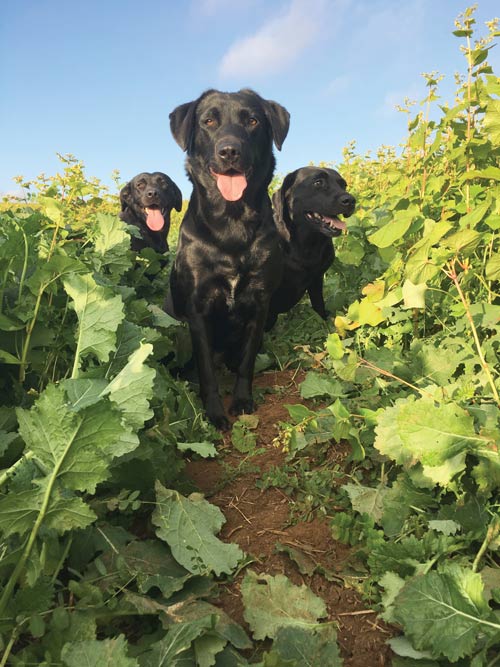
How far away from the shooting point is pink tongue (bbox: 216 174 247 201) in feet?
9.84

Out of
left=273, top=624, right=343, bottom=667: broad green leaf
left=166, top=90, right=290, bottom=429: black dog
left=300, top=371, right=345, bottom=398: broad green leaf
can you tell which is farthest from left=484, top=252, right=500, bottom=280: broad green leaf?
left=273, top=624, right=343, bottom=667: broad green leaf

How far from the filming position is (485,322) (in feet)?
7.16

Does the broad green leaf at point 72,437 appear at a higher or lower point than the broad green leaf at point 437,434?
higher

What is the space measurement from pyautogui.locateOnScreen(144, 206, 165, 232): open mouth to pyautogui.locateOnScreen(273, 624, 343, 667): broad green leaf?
5514mm

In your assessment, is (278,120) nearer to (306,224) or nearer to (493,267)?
(306,224)

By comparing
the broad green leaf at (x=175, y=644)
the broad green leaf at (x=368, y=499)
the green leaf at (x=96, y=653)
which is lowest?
the broad green leaf at (x=368, y=499)

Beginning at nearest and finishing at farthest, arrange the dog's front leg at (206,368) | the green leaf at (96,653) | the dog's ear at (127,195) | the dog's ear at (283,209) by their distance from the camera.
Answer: the green leaf at (96,653)
the dog's front leg at (206,368)
the dog's ear at (283,209)
the dog's ear at (127,195)

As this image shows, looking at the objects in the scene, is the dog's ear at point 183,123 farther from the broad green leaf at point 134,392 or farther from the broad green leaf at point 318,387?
the broad green leaf at point 134,392

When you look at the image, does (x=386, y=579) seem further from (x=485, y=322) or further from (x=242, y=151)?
(x=242, y=151)

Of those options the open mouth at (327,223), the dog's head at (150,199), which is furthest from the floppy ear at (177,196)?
the open mouth at (327,223)

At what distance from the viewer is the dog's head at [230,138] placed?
9.82ft

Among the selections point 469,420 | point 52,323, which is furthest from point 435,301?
point 52,323

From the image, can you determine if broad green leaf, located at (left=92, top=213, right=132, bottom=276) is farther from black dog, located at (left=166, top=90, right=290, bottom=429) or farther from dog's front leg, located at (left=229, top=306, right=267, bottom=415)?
dog's front leg, located at (left=229, top=306, right=267, bottom=415)

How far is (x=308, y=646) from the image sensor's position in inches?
46.2
